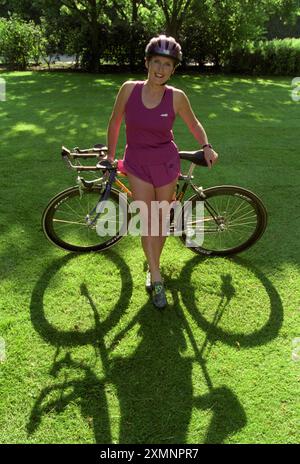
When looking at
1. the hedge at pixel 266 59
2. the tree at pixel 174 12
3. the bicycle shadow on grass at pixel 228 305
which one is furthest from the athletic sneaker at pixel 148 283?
the hedge at pixel 266 59

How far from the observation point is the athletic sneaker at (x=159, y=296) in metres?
3.66

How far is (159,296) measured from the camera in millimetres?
3676

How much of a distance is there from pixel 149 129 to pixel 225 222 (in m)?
1.56

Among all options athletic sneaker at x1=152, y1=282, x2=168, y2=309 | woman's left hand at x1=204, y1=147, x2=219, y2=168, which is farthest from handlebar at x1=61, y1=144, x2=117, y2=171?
athletic sneaker at x1=152, y1=282, x2=168, y2=309

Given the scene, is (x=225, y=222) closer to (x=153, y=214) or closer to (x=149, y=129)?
(x=153, y=214)

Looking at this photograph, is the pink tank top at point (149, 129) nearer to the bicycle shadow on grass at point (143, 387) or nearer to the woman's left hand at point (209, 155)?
the woman's left hand at point (209, 155)

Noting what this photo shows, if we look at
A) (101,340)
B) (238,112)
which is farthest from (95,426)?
(238,112)

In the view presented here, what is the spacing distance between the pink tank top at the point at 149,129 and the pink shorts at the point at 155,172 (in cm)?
3

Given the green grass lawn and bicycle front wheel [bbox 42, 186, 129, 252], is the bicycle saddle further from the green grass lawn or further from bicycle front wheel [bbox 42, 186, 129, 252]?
the green grass lawn

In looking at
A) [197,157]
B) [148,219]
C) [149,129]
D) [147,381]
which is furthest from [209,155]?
[147,381]

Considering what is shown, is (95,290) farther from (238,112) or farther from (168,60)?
(238,112)

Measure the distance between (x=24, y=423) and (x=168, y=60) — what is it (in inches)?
112

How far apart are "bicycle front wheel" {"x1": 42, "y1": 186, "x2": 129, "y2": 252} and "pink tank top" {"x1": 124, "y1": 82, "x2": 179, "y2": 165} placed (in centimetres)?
73

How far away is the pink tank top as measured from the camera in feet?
10.1
